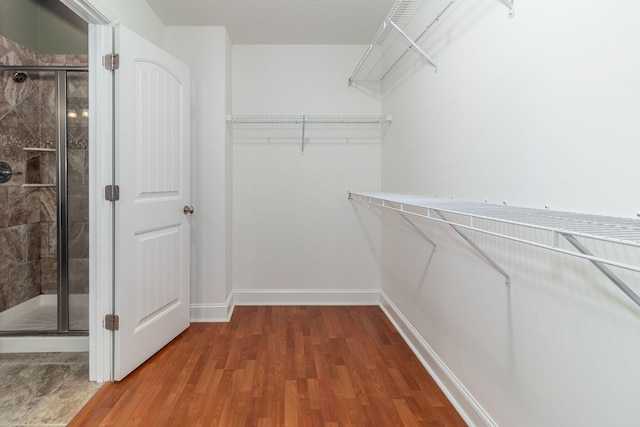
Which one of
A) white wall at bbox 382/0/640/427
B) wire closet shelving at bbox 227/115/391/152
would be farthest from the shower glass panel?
white wall at bbox 382/0/640/427

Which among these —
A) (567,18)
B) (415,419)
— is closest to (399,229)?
(415,419)

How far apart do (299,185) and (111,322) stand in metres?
1.81

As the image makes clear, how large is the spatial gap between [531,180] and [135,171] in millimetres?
2049

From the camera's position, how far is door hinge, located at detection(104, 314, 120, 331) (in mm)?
2006

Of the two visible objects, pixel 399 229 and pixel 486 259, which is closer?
pixel 486 259

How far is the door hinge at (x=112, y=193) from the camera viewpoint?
77.8 inches

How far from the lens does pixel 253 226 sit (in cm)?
322

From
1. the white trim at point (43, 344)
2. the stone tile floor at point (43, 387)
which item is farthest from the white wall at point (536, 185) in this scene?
the white trim at point (43, 344)

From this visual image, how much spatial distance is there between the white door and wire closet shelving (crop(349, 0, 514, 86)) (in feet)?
4.60

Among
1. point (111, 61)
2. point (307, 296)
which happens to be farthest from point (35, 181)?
point (307, 296)

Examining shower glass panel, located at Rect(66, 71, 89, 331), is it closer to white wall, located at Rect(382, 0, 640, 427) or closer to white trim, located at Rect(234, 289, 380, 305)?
white trim, located at Rect(234, 289, 380, 305)

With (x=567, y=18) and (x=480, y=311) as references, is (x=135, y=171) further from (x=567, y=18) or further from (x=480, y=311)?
(x=567, y=18)

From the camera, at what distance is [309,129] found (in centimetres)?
322

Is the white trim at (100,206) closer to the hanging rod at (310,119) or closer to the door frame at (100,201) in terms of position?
the door frame at (100,201)
